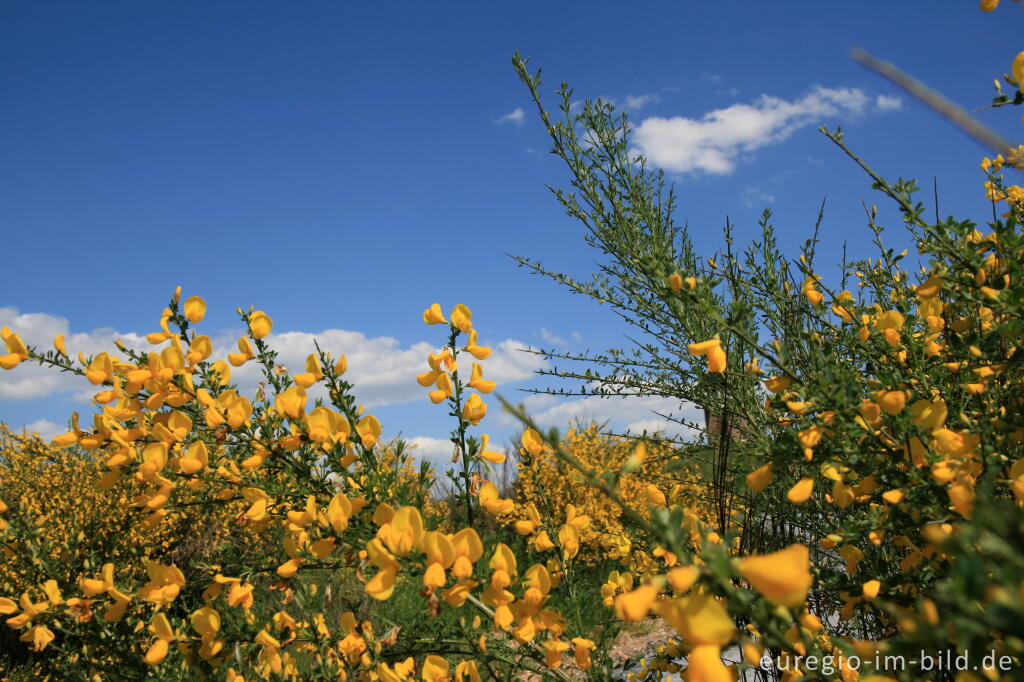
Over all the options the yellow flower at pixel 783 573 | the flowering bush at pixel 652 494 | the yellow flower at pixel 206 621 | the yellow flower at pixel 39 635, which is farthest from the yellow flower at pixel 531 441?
the yellow flower at pixel 39 635

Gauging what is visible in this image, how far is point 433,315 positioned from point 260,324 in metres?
0.61

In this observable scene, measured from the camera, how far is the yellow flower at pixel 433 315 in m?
1.39

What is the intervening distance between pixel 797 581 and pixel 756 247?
2087 mm

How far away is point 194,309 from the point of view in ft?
5.51

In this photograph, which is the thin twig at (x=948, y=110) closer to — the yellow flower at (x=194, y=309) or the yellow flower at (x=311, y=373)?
the yellow flower at (x=311, y=373)

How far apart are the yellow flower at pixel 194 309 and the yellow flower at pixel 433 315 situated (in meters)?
0.72

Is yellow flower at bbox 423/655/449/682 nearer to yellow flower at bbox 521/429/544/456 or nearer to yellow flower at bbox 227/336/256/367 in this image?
yellow flower at bbox 521/429/544/456

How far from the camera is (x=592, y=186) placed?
7.66ft

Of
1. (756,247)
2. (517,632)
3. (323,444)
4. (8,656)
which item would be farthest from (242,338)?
(8,656)

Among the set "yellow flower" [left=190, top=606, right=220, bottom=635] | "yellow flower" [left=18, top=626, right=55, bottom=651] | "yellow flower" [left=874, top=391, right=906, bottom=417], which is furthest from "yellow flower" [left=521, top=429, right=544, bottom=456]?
"yellow flower" [left=18, top=626, right=55, bottom=651]

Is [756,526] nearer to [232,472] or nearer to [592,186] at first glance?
[592,186]

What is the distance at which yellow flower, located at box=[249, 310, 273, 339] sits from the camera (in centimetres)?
169

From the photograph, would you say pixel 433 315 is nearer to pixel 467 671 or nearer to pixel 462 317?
pixel 462 317

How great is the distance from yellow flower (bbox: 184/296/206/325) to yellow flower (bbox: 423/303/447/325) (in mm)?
718
